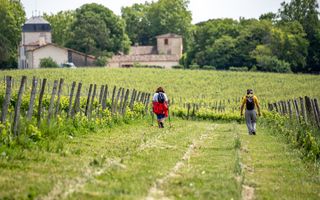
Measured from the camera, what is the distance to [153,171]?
1165cm

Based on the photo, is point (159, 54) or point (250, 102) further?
point (159, 54)

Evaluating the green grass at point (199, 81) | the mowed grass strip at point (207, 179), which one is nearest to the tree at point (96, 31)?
the green grass at point (199, 81)

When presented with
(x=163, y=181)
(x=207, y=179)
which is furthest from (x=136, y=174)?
(x=207, y=179)

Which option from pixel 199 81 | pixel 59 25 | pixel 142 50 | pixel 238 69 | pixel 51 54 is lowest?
pixel 199 81

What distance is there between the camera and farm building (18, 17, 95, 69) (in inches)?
4112

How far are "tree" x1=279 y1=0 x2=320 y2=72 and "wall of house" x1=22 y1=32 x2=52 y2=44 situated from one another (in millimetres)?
46614

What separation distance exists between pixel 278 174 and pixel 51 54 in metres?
95.2

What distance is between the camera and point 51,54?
105m

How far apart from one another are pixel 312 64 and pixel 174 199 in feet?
325

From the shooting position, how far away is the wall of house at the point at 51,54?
104 m

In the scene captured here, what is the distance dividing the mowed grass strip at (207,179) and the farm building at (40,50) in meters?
90.7

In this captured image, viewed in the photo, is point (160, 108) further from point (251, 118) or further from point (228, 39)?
point (228, 39)

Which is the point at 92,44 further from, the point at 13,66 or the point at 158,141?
the point at 158,141

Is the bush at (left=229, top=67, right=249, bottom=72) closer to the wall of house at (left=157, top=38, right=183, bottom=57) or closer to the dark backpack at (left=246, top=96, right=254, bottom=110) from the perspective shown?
the wall of house at (left=157, top=38, right=183, bottom=57)
